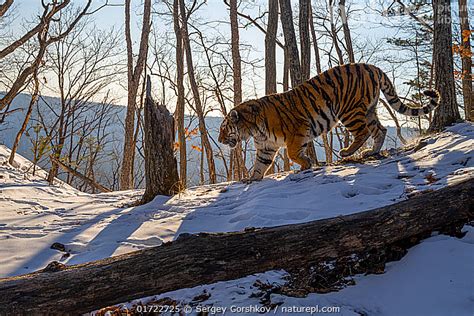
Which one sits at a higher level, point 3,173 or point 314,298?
point 3,173

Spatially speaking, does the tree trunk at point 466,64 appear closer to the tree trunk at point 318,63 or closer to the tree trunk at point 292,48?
the tree trunk at point 318,63

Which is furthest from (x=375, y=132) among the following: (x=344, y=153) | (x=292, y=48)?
(x=292, y=48)

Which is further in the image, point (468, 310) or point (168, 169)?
point (168, 169)

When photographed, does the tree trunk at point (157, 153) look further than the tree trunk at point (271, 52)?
No

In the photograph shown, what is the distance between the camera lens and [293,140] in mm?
5238

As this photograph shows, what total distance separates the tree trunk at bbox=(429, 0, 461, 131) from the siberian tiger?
449 millimetres

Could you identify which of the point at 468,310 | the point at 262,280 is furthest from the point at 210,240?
the point at 468,310

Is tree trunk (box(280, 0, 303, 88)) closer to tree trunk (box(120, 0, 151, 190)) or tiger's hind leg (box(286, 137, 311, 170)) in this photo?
tiger's hind leg (box(286, 137, 311, 170))

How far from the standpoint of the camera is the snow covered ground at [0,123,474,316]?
1.90 metres

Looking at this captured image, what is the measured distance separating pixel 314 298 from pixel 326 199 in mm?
1691

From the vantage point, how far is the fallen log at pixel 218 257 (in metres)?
1.79

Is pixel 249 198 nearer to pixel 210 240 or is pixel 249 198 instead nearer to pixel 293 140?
pixel 293 140

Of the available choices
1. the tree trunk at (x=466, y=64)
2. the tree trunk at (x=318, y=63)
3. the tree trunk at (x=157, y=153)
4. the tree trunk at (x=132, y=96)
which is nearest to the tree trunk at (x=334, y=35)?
the tree trunk at (x=318, y=63)

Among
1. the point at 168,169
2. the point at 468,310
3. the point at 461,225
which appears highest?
the point at 168,169
